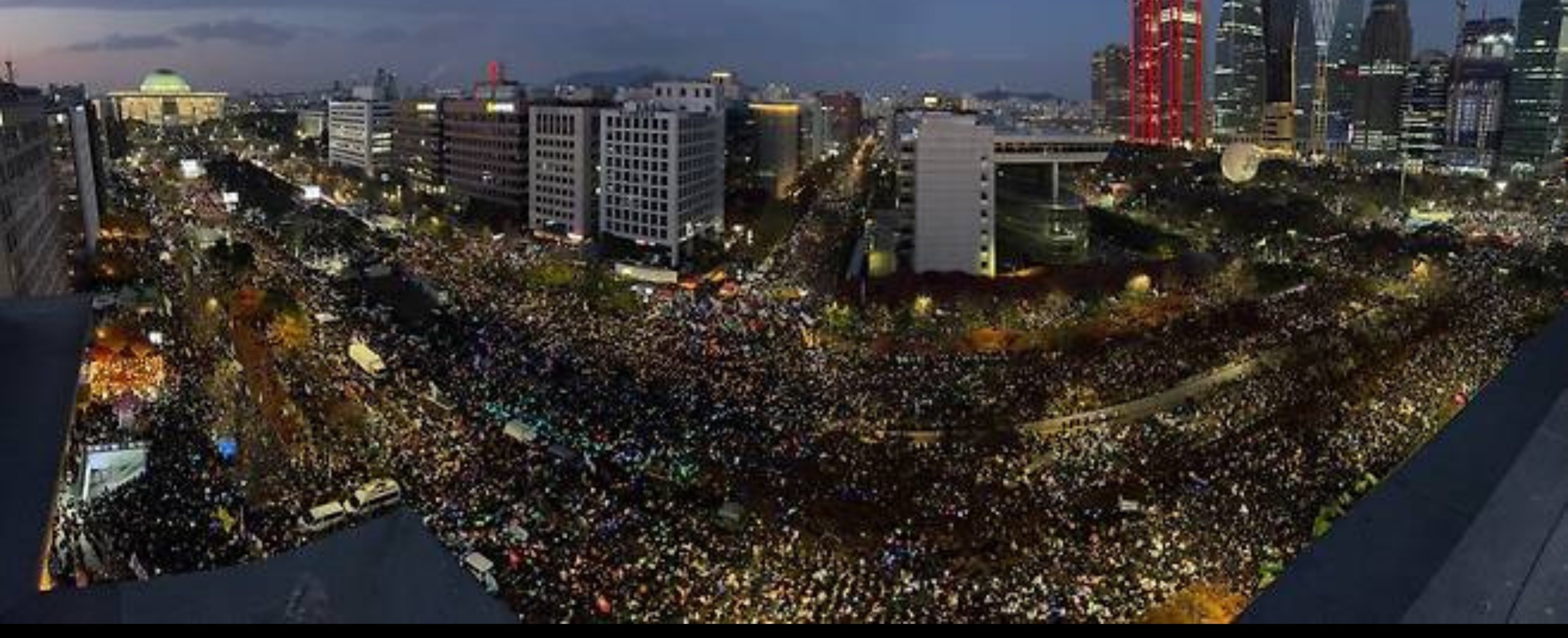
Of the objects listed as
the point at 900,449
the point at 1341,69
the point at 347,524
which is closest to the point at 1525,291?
the point at 900,449

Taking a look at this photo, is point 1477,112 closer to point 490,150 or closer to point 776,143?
point 776,143

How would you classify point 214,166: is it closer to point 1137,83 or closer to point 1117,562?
point 1117,562

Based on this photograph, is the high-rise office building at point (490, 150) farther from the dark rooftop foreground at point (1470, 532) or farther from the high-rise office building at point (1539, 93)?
the high-rise office building at point (1539, 93)

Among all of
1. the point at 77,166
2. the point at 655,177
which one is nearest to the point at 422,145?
the point at 655,177

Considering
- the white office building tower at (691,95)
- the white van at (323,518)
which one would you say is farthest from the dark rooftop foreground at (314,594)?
the white office building tower at (691,95)

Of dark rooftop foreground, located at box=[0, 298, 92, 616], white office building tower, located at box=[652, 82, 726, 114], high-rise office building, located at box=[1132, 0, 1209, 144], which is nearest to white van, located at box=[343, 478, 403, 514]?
dark rooftop foreground, located at box=[0, 298, 92, 616]
